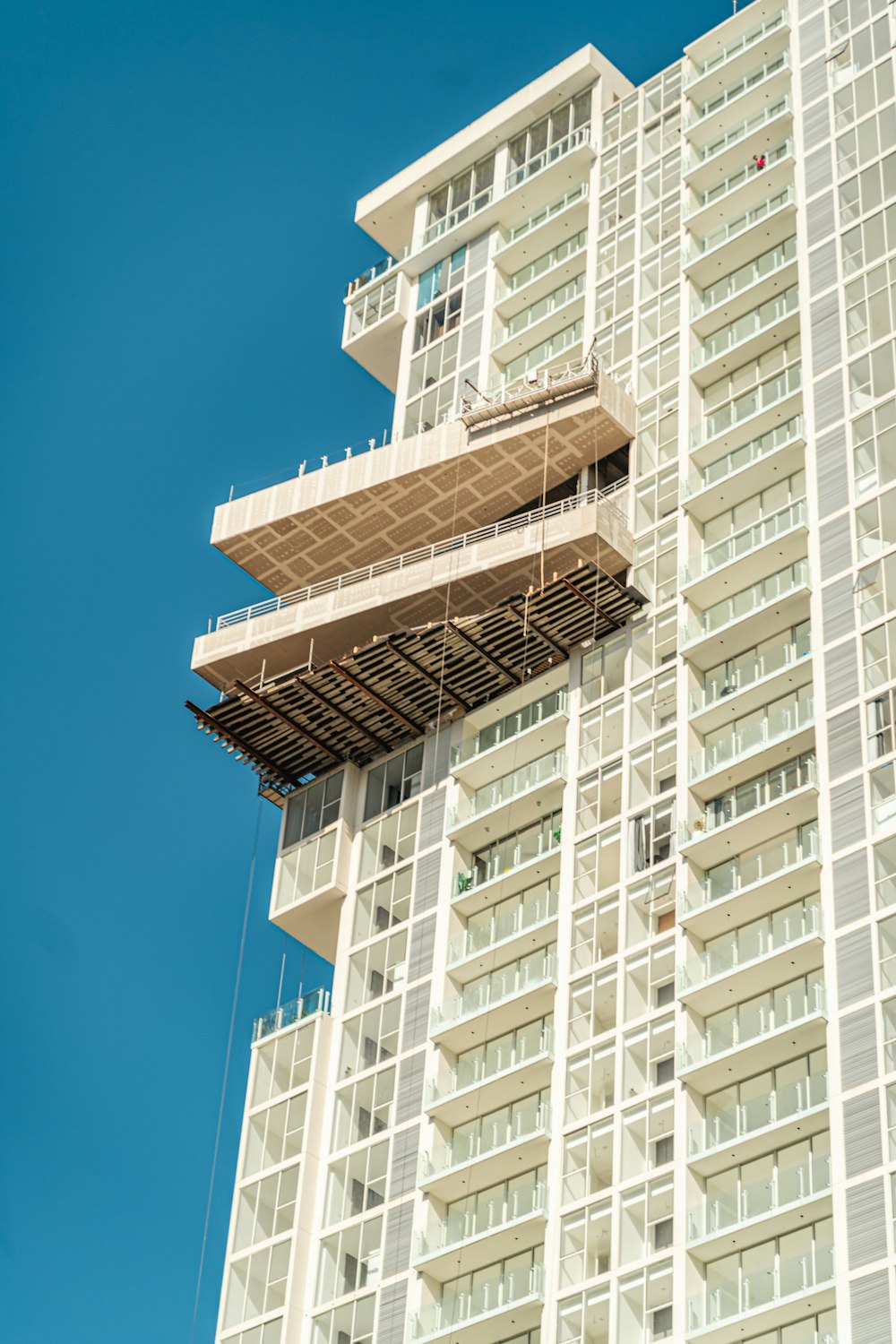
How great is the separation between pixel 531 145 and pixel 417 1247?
1810 inches

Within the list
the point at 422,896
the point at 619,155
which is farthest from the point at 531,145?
the point at 422,896

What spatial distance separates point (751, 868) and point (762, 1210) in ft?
35.5

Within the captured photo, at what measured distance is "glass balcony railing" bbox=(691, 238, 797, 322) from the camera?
244 ft

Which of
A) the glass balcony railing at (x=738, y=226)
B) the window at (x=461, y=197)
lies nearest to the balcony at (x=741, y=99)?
the glass balcony railing at (x=738, y=226)

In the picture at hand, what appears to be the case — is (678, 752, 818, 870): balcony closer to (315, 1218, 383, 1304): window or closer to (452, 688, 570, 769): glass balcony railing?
(452, 688, 570, 769): glass balcony railing

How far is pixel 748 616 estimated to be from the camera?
65.8m

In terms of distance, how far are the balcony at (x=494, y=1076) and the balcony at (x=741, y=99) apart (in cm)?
3467

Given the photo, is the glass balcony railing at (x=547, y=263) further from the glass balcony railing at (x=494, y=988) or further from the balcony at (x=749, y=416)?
the glass balcony railing at (x=494, y=988)

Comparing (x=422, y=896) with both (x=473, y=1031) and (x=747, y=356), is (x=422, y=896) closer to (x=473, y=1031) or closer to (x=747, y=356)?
(x=473, y=1031)

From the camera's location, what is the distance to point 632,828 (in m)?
65.6

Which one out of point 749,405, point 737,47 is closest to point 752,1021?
point 749,405

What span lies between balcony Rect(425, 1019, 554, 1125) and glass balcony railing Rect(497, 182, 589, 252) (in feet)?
113

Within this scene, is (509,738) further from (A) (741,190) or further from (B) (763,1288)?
(B) (763,1288)

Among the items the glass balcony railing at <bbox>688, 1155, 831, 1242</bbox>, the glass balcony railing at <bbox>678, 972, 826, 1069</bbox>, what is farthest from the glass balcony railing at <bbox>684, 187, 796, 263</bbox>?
the glass balcony railing at <bbox>688, 1155, 831, 1242</bbox>
